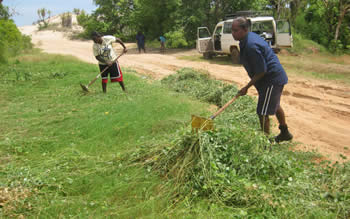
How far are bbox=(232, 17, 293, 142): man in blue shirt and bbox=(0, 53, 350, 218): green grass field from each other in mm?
520

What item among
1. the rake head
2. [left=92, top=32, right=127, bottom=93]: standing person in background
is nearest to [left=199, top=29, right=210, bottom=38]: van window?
[left=92, top=32, right=127, bottom=93]: standing person in background

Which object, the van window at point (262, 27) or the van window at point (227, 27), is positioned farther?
the van window at point (227, 27)

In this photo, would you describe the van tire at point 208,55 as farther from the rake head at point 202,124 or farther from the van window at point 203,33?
the rake head at point 202,124

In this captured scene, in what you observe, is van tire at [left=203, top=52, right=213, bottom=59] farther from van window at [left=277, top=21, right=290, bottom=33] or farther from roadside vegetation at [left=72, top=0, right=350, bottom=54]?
roadside vegetation at [left=72, top=0, right=350, bottom=54]

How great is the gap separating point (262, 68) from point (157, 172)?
185 cm

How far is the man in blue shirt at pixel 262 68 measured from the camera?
3396mm

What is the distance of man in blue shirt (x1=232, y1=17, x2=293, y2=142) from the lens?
340 centimetres

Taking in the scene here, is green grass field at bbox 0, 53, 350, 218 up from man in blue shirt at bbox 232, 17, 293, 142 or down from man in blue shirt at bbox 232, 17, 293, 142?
down

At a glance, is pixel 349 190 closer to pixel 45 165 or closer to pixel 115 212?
pixel 115 212

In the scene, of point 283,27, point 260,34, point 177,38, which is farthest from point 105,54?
point 177,38

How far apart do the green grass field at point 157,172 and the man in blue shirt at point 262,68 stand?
0.52 meters

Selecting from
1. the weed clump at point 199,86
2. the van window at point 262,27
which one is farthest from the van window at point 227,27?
the weed clump at point 199,86

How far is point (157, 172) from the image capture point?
3334 millimetres

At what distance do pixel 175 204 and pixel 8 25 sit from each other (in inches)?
539
